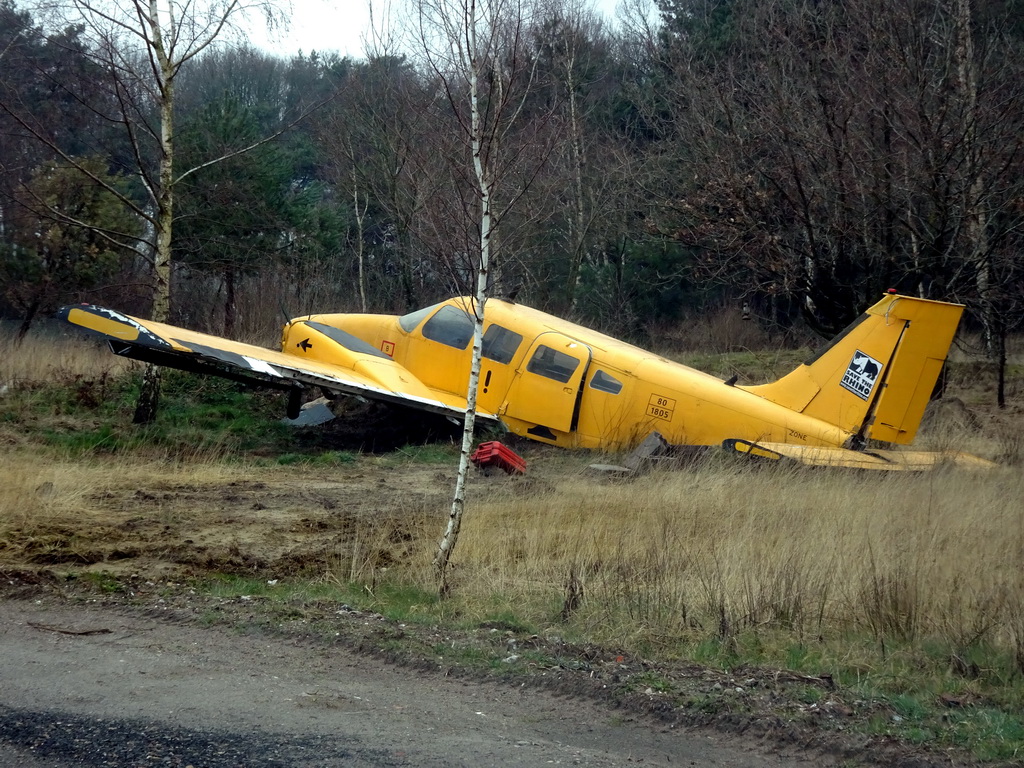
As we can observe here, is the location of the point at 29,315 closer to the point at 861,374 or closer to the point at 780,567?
the point at 861,374

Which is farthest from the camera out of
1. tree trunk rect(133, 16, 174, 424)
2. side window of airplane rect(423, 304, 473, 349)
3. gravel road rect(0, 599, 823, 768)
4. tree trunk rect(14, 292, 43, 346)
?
tree trunk rect(14, 292, 43, 346)

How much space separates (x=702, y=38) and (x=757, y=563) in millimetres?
25188

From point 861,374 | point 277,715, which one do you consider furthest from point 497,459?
point 277,715

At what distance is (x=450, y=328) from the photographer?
14.7m

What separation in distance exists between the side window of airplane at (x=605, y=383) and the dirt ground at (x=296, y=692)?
6361 mm

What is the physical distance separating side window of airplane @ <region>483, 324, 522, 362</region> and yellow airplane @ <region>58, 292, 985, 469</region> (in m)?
0.02

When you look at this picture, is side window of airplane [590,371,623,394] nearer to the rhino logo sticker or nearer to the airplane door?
the airplane door

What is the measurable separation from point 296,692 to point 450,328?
33.2 feet

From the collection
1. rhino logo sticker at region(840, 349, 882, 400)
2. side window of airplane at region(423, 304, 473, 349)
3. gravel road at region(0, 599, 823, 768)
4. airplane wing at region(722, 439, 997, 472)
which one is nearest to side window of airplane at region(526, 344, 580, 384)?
side window of airplane at region(423, 304, 473, 349)

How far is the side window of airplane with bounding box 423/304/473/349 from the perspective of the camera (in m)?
14.6

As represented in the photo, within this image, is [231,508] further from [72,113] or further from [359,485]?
[72,113]

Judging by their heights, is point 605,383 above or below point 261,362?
above

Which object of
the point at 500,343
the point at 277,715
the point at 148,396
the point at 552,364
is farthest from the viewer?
the point at 148,396

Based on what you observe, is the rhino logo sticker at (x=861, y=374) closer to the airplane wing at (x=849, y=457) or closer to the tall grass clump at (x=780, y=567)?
the airplane wing at (x=849, y=457)
